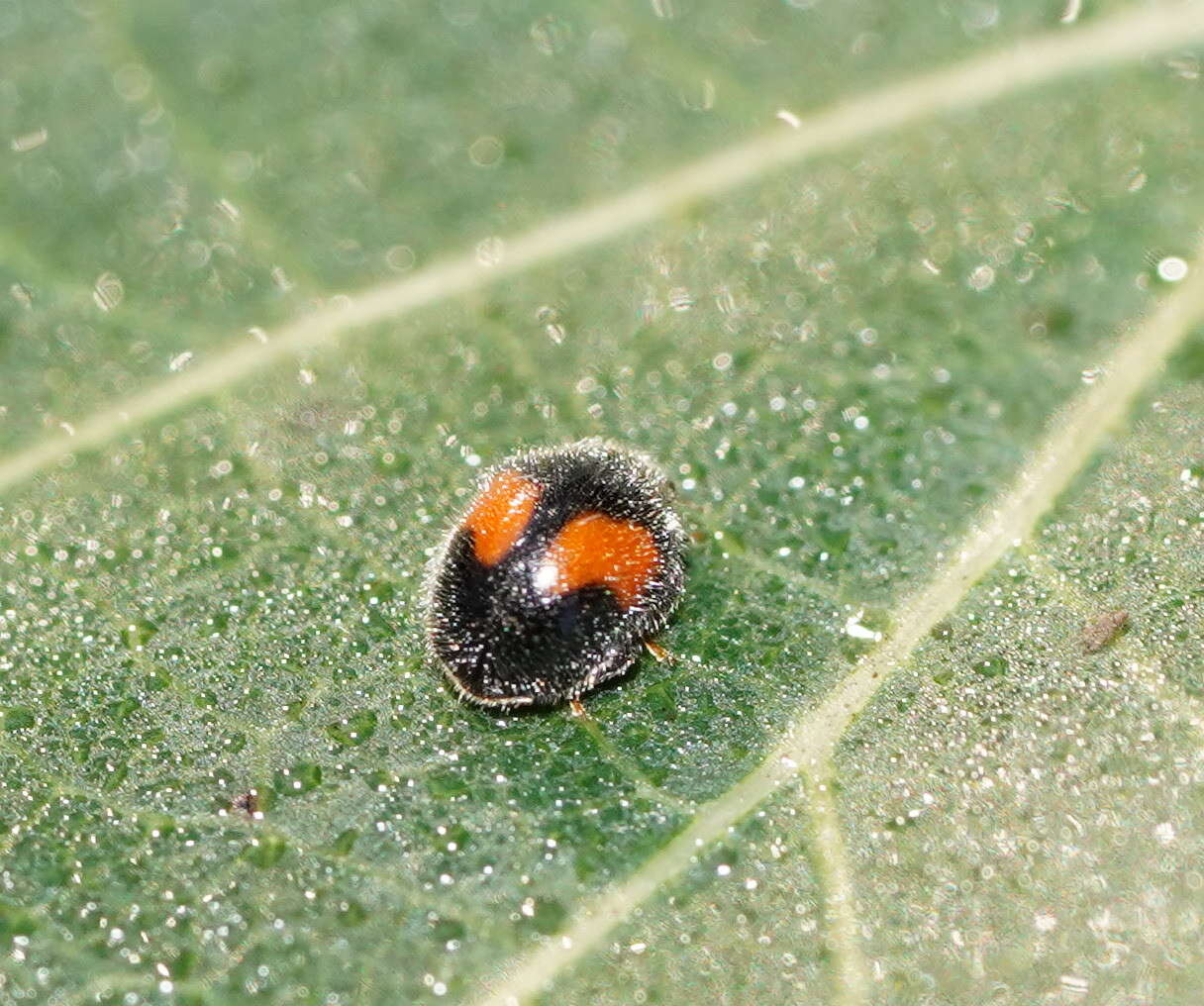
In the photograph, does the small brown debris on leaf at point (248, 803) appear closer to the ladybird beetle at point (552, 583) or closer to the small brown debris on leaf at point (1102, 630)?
the ladybird beetle at point (552, 583)

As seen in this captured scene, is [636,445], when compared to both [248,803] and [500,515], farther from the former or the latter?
[248,803]

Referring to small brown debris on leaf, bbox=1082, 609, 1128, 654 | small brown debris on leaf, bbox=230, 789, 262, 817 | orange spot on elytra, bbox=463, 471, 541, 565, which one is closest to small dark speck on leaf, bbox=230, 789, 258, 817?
small brown debris on leaf, bbox=230, 789, 262, 817

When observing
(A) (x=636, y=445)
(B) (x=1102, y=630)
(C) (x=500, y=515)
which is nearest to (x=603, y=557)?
(C) (x=500, y=515)

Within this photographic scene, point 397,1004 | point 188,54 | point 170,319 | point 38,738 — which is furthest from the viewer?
point 188,54

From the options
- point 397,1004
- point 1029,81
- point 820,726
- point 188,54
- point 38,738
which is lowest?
point 397,1004

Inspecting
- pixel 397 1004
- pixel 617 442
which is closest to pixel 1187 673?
pixel 617 442

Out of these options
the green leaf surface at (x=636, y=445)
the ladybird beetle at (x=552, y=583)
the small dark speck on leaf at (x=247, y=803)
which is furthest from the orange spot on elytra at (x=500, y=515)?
the small dark speck on leaf at (x=247, y=803)

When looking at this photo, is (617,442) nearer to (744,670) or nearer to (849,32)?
(744,670)

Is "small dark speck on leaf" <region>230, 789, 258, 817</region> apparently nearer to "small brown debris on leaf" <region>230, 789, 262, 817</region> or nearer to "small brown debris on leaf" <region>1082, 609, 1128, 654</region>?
"small brown debris on leaf" <region>230, 789, 262, 817</region>

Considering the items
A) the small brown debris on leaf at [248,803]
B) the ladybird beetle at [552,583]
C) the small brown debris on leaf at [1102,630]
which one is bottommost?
the small brown debris on leaf at [1102,630]
